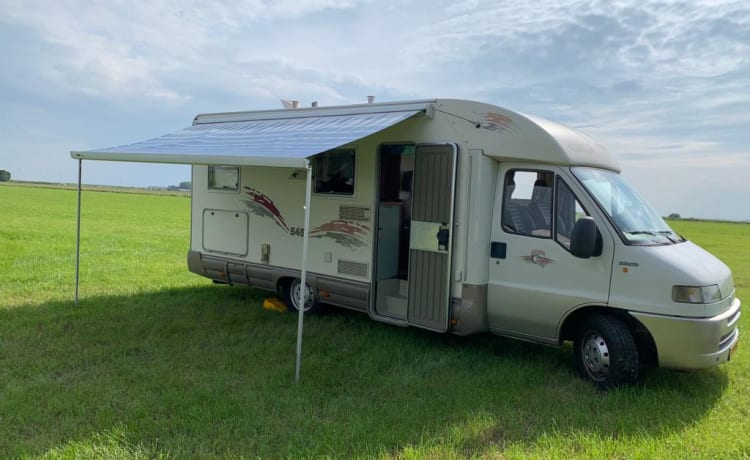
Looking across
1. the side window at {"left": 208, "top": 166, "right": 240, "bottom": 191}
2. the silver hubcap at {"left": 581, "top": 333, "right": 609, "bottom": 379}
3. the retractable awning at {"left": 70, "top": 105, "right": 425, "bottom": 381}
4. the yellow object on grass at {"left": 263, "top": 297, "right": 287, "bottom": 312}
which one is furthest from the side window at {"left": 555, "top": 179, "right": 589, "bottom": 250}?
the side window at {"left": 208, "top": 166, "right": 240, "bottom": 191}

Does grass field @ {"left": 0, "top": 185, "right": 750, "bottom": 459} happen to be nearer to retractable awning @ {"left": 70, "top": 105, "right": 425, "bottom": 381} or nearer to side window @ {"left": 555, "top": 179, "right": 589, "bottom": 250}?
retractable awning @ {"left": 70, "top": 105, "right": 425, "bottom": 381}

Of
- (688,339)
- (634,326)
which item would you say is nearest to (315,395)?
(634,326)

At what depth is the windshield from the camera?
540cm

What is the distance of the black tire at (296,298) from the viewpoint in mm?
7733

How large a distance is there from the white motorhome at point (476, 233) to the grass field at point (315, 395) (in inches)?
17.2

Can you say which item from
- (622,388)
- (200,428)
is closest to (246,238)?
(200,428)

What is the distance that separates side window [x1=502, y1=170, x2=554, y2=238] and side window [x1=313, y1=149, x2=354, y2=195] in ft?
6.52

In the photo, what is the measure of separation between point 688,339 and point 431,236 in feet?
8.56

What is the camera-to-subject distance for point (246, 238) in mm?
8172

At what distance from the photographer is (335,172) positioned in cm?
729

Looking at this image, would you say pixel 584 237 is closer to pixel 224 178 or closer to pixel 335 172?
pixel 335 172

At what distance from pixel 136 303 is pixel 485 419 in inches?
226

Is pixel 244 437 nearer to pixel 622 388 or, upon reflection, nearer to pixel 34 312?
pixel 622 388

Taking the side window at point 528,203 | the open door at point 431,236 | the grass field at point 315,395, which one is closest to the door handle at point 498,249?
the side window at point 528,203
